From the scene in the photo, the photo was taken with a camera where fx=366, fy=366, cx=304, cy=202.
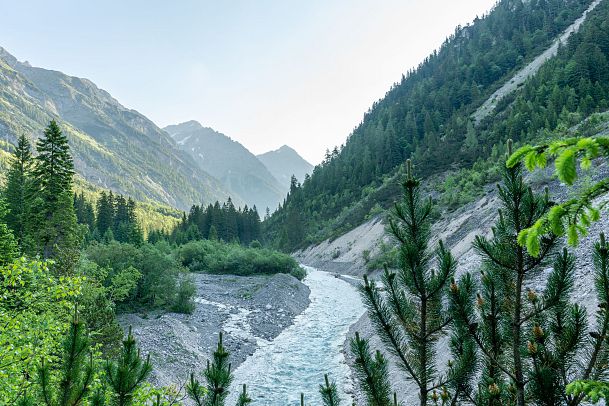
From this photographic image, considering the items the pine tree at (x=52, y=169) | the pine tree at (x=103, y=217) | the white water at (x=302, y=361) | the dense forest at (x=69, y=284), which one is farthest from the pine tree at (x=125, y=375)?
the pine tree at (x=103, y=217)

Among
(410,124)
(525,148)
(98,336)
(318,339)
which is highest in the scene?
(410,124)

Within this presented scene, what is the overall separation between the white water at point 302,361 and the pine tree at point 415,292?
35.9 feet

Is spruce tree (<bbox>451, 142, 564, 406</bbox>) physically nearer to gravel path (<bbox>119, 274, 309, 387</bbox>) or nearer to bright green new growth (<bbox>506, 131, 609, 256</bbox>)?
bright green new growth (<bbox>506, 131, 609, 256</bbox>)

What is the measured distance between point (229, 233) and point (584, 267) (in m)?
90.7

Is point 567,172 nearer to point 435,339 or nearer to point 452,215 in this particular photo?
point 435,339

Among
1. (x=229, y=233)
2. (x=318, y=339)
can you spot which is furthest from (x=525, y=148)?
(x=229, y=233)

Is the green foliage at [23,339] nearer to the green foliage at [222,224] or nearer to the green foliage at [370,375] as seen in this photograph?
the green foliage at [370,375]

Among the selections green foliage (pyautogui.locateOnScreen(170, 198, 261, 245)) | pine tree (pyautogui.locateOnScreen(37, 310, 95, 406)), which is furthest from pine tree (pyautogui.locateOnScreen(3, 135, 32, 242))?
green foliage (pyautogui.locateOnScreen(170, 198, 261, 245))

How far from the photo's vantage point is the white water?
51.7 feet

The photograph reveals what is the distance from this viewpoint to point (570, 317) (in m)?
4.33

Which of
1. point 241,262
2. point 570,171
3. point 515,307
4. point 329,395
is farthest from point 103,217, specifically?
point 570,171

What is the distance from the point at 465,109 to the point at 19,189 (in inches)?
3890

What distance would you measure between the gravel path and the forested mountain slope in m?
29.5

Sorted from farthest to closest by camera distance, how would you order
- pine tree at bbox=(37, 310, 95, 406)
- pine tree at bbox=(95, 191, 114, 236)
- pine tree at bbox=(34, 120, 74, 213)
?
pine tree at bbox=(95, 191, 114, 236)
pine tree at bbox=(34, 120, 74, 213)
pine tree at bbox=(37, 310, 95, 406)
